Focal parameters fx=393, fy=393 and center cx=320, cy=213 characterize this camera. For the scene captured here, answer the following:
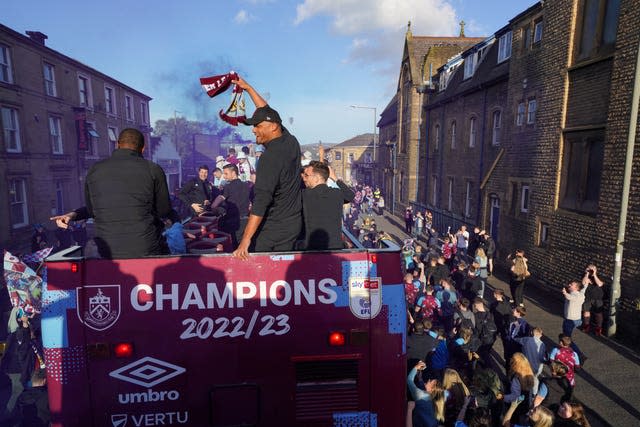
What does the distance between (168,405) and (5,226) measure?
65.6 ft

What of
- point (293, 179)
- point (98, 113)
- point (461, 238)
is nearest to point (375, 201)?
point (461, 238)

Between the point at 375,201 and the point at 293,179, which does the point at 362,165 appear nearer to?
the point at 375,201

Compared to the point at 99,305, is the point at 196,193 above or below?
above

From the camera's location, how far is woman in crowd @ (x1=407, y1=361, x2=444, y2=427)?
4.92 meters

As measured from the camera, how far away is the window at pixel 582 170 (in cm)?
1095

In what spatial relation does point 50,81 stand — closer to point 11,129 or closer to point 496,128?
point 11,129

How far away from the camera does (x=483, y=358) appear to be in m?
7.94

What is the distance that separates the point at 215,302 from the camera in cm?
278

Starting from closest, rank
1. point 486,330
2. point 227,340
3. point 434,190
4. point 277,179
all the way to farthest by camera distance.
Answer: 1. point 227,340
2. point 277,179
3. point 486,330
4. point 434,190

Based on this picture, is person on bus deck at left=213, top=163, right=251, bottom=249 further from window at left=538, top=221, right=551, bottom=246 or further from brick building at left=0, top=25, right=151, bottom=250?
brick building at left=0, top=25, right=151, bottom=250

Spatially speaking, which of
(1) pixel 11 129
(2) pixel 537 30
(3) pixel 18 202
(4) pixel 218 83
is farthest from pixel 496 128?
(1) pixel 11 129

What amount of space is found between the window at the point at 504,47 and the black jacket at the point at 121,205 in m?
18.1

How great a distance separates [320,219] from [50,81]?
24.8 metres

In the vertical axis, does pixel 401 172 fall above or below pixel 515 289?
above
